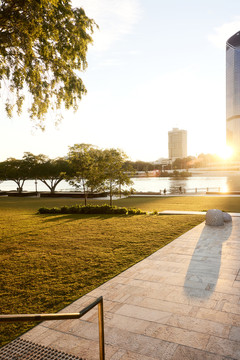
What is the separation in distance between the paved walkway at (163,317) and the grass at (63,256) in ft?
1.78

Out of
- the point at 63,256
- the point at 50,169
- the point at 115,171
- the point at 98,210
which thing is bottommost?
the point at 63,256

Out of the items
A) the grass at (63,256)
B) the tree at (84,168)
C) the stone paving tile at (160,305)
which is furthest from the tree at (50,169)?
the stone paving tile at (160,305)

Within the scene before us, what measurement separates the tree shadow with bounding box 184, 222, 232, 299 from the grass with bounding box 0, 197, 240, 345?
4.59ft

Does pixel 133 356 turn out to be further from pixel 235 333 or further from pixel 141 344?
pixel 235 333

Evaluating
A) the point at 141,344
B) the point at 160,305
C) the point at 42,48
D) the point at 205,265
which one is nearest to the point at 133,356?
the point at 141,344

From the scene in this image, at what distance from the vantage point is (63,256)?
841 centimetres

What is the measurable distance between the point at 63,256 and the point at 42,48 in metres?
7.17

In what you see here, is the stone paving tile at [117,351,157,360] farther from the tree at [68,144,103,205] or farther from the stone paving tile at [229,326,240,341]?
the tree at [68,144,103,205]

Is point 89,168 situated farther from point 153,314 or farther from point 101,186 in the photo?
point 153,314

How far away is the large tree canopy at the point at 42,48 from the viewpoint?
8227mm

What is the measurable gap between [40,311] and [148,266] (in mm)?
3246

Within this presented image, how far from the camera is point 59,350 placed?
12.2 ft

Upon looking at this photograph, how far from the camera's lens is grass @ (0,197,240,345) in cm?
546

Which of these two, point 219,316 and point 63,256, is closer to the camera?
point 219,316
